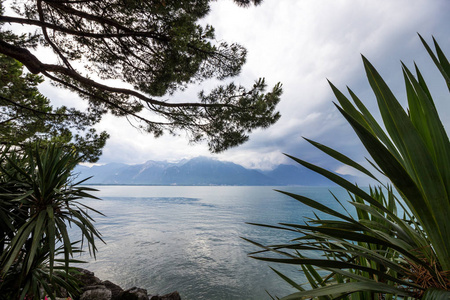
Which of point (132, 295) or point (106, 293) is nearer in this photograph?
point (106, 293)

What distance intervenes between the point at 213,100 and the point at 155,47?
6.46 feet

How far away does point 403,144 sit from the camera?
1.89ft

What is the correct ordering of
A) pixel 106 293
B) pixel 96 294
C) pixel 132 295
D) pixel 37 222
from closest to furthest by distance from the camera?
pixel 37 222 → pixel 96 294 → pixel 106 293 → pixel 132 295

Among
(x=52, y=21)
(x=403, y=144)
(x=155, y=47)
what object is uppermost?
(x=52, y=21)

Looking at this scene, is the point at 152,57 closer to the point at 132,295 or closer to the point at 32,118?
the point at 32,118

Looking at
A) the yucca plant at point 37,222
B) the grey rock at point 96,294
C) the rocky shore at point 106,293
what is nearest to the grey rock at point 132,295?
the rocky shore at point 106,293

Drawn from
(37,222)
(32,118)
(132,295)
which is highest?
(32,118)

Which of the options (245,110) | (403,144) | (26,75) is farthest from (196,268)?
(403,144)

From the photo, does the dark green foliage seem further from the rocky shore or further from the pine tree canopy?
the rocky shore

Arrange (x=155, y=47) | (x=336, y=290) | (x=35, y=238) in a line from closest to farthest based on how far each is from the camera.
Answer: (x=336, y=290)
(x=35, y=238)
(x=155, y=47)

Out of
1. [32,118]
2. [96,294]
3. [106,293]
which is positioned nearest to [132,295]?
[106,293]

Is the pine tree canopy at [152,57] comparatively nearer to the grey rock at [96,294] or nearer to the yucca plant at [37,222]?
the yucca plant at [37,222]

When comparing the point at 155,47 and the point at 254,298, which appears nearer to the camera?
the point at 155,47

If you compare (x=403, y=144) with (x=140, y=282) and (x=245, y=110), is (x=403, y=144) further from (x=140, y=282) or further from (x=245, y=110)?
(x=140, y=282)
